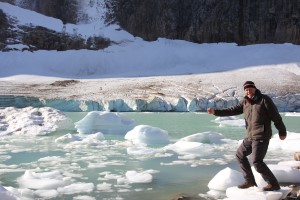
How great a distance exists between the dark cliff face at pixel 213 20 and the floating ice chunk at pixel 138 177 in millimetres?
41092

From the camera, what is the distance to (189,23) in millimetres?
47219

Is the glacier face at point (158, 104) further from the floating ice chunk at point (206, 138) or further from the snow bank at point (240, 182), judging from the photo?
the snow bank at point (240, 182)

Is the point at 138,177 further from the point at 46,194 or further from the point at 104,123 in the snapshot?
the point at 104,123

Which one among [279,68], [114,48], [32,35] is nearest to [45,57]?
[32,35]

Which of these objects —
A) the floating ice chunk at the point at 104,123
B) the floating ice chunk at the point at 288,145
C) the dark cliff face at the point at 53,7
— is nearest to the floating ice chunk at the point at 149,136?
the floating ice chunk at the point at 104,123

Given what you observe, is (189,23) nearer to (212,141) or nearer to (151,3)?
(151,3)

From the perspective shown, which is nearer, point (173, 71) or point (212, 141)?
point (212, 141)

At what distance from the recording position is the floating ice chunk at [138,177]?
6.24m

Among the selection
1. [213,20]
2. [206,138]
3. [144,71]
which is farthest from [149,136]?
[213,20]

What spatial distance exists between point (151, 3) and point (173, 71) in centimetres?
1135

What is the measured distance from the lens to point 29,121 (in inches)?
478

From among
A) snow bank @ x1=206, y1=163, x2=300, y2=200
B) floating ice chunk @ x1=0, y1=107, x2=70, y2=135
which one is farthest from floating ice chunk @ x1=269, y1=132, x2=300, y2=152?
floating ice chunk @ x1=0, y1=107, x2=70, y2=135

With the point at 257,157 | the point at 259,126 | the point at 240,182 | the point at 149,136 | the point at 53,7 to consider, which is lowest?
the point at 149,136

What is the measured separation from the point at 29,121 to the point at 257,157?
8.51 meters
